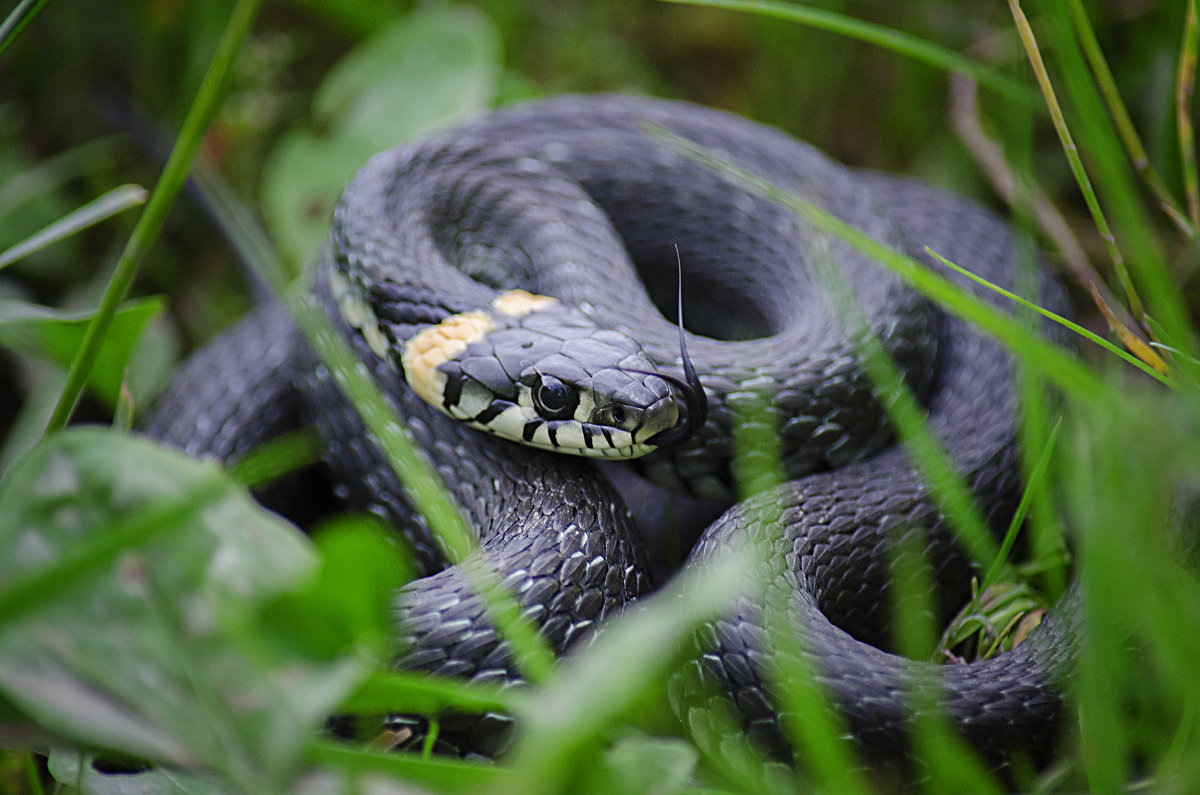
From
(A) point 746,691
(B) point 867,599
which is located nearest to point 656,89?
(B) point 867,599

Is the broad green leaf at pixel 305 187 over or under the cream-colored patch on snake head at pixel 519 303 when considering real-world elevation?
over

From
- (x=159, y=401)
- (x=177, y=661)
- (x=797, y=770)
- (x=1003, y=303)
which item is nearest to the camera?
(x=177, y=661)

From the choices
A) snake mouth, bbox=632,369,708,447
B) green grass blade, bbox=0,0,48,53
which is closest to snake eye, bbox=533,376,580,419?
snake mouth, bbox=632,369,708,447

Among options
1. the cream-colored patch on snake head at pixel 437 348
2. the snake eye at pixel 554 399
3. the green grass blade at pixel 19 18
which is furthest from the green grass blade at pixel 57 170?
the snake eye at pixel 554 399

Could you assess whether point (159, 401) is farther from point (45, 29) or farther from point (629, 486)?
point (45, 29)

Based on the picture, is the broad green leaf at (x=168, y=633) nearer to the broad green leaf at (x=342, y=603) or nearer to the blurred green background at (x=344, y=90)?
the broad green leaf at (x=342, y=603)

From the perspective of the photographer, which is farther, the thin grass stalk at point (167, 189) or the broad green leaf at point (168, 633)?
the thin grass stalk at point (167, 189)
